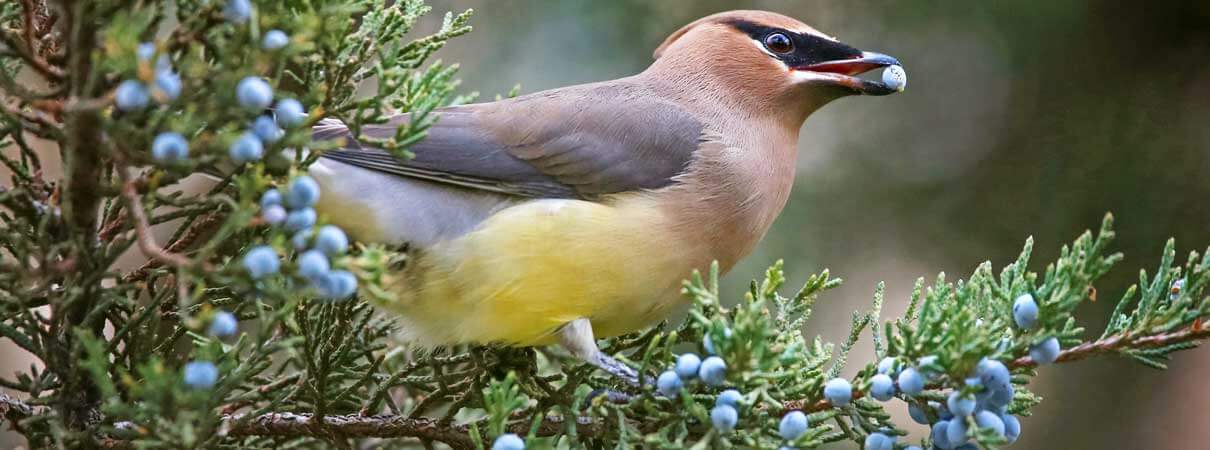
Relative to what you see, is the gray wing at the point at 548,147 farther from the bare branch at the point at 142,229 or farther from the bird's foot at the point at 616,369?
the bare branch at the point at 142,229

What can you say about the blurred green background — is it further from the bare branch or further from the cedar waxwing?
the bare branch

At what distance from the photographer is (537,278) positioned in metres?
3.14

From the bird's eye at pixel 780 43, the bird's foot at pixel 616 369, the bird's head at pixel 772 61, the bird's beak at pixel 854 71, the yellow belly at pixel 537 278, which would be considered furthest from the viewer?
the bird's eye at pixel 780 43

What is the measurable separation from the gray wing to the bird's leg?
0.38m

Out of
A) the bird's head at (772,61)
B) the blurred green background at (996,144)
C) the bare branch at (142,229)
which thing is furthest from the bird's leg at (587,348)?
the blurred green background at (996,144)

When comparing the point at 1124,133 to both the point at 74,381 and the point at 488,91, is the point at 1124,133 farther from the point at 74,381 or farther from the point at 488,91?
the point at 74,381

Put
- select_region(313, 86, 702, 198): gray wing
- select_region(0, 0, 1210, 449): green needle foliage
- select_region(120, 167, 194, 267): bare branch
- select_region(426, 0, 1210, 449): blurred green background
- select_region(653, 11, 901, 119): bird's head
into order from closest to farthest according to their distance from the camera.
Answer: select_region(120, 167, 194, 267): bare branch → select_region(0, 0, 1210, 449): green needle foliage → select_region(313, 86, 702, 198): gray wing → select_region(653, 11, 901, 119): bird's head → select_region(426, 0, 1210, 449): blurred green background

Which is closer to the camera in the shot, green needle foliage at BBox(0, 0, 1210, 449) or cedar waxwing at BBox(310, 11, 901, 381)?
green needle foliage at BBox(0, 0, 1210, 449)

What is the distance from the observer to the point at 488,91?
19.1ft

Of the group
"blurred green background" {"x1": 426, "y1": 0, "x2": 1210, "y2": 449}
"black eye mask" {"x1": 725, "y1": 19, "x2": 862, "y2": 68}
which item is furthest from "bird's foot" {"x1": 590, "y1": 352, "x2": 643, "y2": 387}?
"blurred green background" {"x1": 426, "y1": 0, "x2": 1210, "y2": 449}

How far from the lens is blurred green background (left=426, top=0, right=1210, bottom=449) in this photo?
16.8 ft

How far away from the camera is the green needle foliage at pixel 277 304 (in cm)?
202

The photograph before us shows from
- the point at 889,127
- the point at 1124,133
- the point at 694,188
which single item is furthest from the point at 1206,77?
the point at 694,188

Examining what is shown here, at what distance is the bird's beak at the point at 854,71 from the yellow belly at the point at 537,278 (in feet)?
2.65
